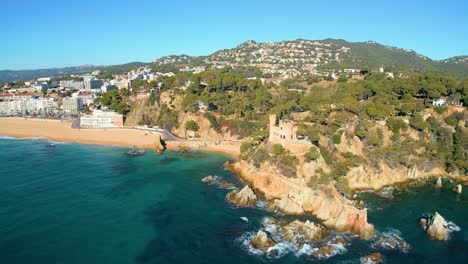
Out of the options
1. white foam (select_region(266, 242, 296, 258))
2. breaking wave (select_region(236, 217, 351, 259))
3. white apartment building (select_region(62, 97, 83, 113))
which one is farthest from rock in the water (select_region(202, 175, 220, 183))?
white apartment building (select_region(62, 97, 83, 113))

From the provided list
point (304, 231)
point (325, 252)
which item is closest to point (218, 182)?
point (304, 231)

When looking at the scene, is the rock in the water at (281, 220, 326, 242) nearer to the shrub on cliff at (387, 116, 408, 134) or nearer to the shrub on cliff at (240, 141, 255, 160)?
the shrub on cliff at (240, 141, 255, 160)

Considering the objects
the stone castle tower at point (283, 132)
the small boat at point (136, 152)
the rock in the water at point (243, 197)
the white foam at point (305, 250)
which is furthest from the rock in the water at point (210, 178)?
the white foam at point (305, 250)

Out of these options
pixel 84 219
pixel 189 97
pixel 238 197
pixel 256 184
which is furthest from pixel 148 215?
pixel 189 97

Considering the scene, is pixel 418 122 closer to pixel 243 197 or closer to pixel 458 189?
pixel 458 189

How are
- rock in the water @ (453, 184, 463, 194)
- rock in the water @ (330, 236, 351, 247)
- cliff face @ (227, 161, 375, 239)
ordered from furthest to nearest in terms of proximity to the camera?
A: rock in the water @ (453, 184, 463, 194) → cliff face @ (227, 161, 375, 239) → rock in the water @ (330, 236, 351, 247)

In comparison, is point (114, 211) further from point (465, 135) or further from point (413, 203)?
point (465, 135)
